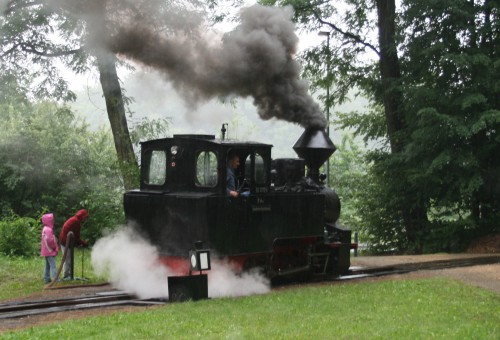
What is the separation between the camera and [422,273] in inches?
595

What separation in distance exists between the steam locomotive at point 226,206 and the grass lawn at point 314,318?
1.05 metres

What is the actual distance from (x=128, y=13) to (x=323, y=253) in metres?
6.08

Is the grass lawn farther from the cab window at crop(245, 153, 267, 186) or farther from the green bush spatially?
the green bush

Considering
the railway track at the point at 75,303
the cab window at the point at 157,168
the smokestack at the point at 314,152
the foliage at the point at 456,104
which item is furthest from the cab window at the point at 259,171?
the foliage at the point at 456,104

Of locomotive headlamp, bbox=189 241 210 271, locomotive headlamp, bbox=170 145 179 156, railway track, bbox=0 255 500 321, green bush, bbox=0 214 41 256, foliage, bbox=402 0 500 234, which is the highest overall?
foliage, bbox=402 0 500 234

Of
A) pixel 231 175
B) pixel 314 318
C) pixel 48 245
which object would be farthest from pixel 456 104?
pixel 314 318

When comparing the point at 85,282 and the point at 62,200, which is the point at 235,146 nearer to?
the point at 85,282

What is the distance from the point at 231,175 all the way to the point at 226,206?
535mm

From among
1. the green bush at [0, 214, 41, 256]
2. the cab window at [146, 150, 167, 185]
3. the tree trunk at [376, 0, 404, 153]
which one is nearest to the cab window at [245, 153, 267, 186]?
the cab window at [146, 150, 167, 185]

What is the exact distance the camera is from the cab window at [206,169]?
11.9 metres

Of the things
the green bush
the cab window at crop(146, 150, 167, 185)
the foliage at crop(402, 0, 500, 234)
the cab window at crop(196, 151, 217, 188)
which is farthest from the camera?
the foliage at crop(402, 0, 500, 234)

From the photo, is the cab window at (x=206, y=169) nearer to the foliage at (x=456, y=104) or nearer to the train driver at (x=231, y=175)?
the train driver at (x=231, y=175)

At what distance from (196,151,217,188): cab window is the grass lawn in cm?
196

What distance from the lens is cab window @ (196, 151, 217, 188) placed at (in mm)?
11859
